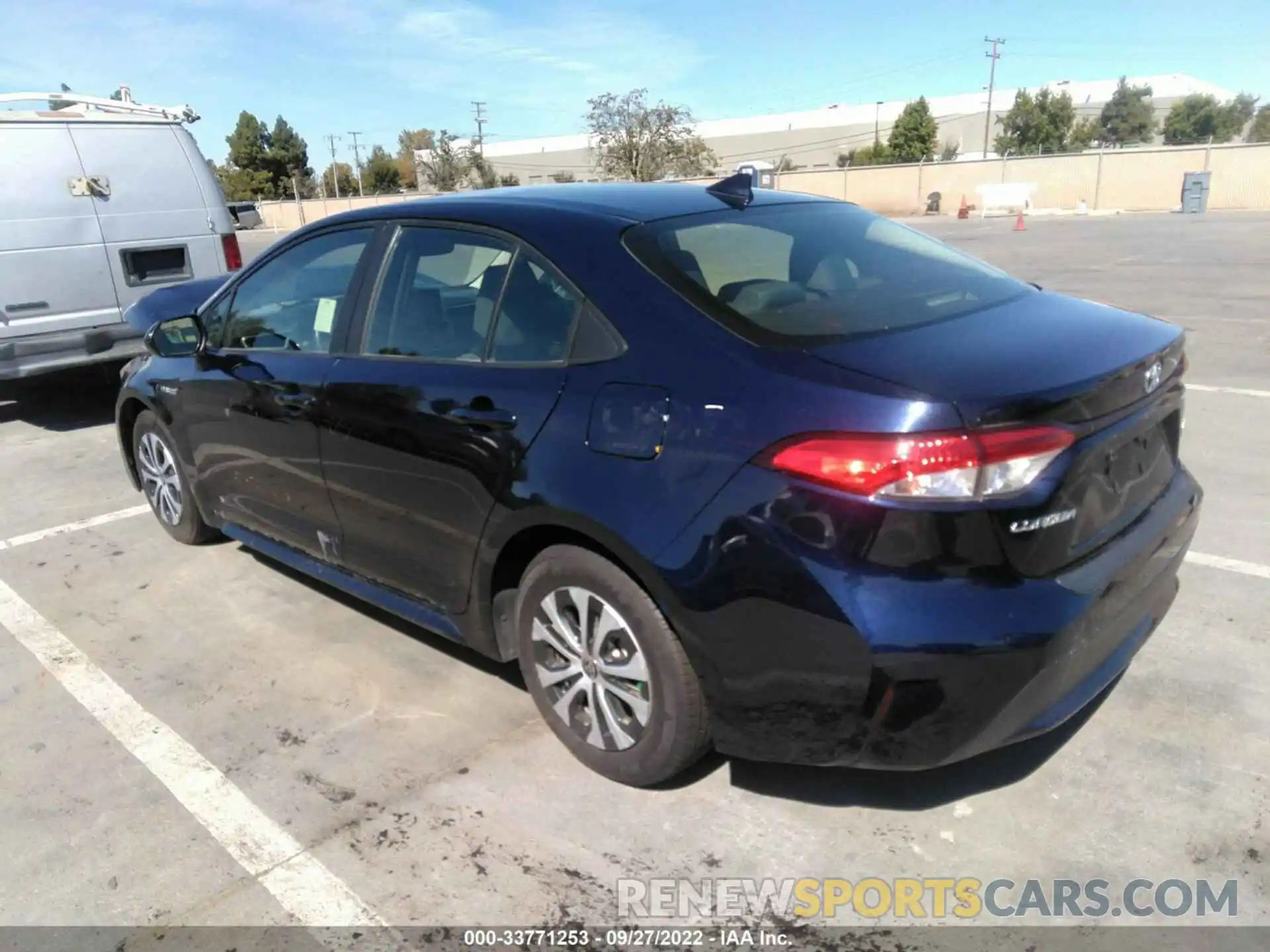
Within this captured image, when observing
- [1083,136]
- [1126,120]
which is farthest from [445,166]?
[1126,120]

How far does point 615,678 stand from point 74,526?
4.13 metres

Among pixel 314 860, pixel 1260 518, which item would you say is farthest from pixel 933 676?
pixel 1260 518

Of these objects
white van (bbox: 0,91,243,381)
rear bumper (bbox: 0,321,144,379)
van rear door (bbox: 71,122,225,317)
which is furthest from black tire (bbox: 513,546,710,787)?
van rear door (bbox: 71,122,225,317)

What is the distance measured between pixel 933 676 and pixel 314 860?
67.8 inches

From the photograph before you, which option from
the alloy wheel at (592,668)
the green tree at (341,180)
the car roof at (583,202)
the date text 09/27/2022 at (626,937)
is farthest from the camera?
the green tree at (341,180)

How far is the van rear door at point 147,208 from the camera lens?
294 inches

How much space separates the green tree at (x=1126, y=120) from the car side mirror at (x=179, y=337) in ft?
304

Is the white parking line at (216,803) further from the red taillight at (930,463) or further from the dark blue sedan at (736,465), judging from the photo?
the red taillight at (930,463)

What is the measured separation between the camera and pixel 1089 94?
3807 inches

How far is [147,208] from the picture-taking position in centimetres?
776

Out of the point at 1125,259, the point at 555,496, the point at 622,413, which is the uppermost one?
the point at 622,413

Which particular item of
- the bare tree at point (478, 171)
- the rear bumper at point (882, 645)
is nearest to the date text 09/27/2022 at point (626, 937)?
the rear bumper at point (882, 645)

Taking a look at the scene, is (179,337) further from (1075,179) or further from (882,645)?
(1075,179)

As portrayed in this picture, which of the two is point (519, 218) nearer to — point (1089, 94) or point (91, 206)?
point (91, 206)
